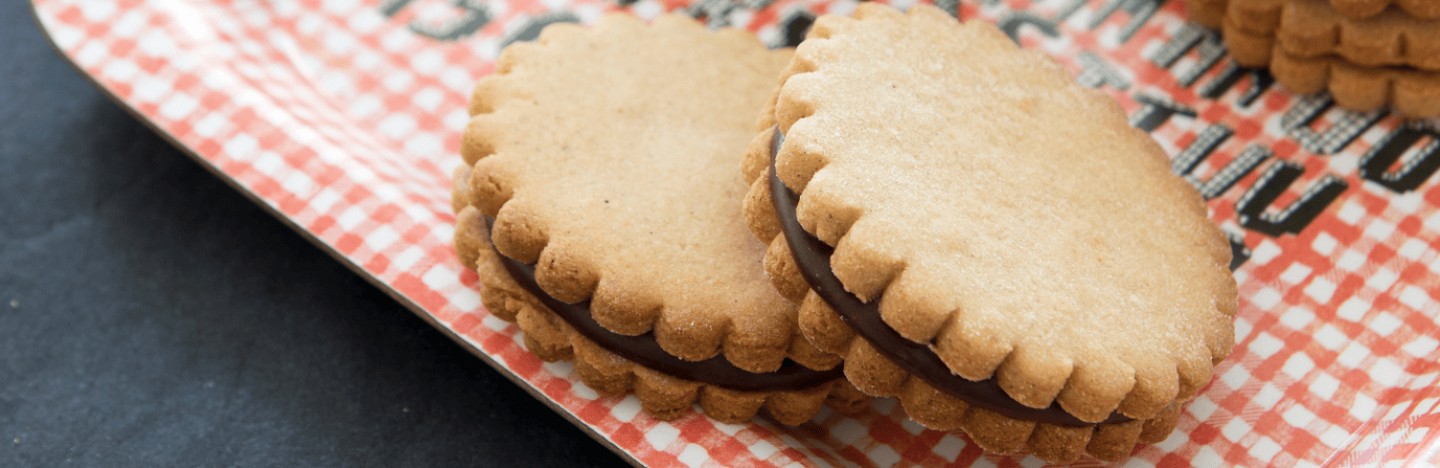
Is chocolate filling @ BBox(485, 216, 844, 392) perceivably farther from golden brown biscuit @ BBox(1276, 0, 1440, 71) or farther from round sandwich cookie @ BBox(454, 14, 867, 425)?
golden brown biscuit @ BBox(1276, 0, 1440, 71)

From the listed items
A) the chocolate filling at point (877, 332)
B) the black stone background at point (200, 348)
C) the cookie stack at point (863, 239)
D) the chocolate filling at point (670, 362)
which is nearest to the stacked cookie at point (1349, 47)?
the cookie stack at point (863, 239)

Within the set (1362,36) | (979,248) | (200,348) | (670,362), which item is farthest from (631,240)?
(1362,36)

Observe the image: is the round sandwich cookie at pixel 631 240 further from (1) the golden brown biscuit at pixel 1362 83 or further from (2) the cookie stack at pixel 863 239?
(1) the golden brown biscuit at pixel 1362 83

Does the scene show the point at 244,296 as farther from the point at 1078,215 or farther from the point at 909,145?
the point at 1078,215

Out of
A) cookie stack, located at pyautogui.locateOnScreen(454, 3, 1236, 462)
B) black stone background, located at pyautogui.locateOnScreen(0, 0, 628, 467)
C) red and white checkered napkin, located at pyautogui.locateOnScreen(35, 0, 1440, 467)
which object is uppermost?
cookie stack, located at pyautogui.locateOnScreen(454, 3, 1236, 462)

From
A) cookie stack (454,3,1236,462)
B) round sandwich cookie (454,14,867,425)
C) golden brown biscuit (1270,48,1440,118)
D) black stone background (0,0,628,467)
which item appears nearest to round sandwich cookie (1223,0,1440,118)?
golden brown biscuit (1270,48,1440,118)

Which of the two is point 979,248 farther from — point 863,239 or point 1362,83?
point 1362,83

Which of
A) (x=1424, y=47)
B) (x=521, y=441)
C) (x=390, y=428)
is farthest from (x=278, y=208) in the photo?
(x=1424, y=47)
